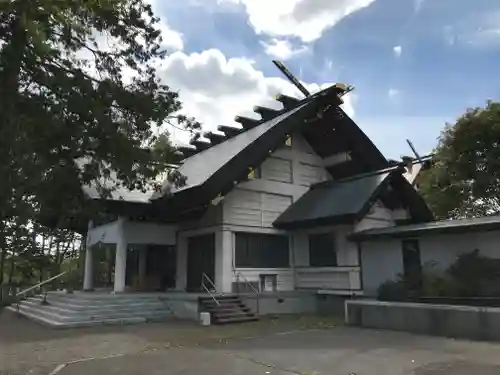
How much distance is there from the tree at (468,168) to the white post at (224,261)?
11.2m

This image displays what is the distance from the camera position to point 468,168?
19.5 metres

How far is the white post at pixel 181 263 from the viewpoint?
1656cm

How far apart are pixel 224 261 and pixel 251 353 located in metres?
7.19

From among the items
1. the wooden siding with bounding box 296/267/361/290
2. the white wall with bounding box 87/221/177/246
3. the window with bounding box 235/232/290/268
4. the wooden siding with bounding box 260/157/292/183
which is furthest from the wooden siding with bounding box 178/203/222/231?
the wooden siding with bounding box 296/267/361/290

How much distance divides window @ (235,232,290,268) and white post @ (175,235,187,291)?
2518 millimetres

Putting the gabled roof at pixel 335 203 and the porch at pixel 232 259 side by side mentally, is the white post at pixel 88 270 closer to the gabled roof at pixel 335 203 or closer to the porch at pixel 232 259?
the porch at pixel 232 259

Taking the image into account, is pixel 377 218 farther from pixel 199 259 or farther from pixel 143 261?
pixel 143 261

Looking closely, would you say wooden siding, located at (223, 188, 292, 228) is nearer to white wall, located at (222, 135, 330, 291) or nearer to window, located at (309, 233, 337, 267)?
white wall, located at (222, 135, 330, 291)

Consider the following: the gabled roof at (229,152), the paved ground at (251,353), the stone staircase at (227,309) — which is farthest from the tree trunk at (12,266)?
the paved ground at (251,353)

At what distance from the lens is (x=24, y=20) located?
512cm

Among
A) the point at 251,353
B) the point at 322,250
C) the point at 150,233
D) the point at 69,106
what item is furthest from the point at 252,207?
the point at 69,106

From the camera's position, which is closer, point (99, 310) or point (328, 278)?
point (99, 310)

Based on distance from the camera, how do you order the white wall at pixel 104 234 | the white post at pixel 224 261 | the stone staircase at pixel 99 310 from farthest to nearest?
the white wall at pixel 104 234, the white post at pixel 224 261, the stone staircase at pixel 99 310

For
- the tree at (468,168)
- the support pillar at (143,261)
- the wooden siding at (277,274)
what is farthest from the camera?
the tree at (468,168)
